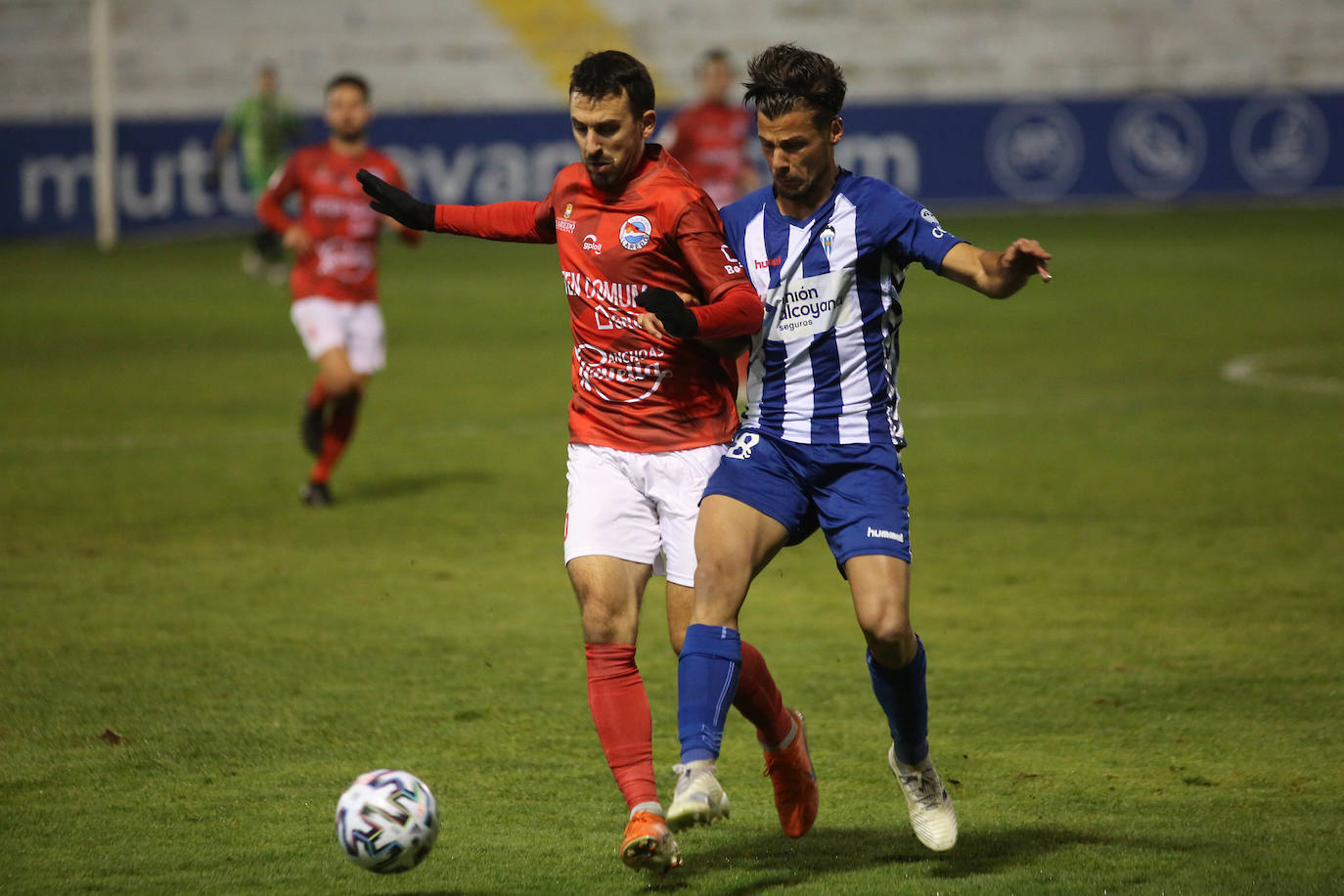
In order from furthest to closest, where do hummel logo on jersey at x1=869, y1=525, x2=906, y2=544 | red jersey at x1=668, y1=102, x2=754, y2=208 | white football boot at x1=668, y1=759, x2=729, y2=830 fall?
red jersey at x1=668, y1=102, x2=754, y2=208
hummel logo on jersey at x1=869, y1=525, x2=906, y2=544
white football boot at x1=668, y1=759, x2=729, y2=830

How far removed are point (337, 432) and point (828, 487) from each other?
5604mm

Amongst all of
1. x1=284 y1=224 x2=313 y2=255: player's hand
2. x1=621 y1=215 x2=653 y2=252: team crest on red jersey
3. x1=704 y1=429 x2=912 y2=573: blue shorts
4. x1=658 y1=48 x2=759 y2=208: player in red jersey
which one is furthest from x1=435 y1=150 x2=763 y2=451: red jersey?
x1=658 y1=48 x2=759 y2=208: player in red jersey

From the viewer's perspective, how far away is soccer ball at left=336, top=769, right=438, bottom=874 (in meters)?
3.88

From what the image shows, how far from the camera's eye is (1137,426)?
11.3 metres

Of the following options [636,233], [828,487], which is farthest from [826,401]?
[636,233]

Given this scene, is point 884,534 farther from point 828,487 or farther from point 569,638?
point 569,638

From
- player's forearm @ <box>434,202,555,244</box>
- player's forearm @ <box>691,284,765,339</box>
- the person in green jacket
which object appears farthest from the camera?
the person in green jacket

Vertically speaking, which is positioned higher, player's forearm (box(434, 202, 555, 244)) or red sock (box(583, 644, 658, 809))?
player's forearm (box(434, 202, 555, 244))

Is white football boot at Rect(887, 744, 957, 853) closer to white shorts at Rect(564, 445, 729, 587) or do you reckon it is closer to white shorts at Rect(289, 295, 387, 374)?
white shorts at Rect(564, 445, 729, 587)

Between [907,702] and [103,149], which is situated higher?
[907,702]

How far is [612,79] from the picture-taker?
4.30 m

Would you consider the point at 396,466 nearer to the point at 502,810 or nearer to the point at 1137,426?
the point at 1137,426

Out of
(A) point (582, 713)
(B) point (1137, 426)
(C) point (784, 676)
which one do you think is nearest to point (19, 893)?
(A) point (582, 713)

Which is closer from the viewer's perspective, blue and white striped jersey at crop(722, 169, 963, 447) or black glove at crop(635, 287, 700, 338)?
black glove at crop(635, 287, 700, 338)
